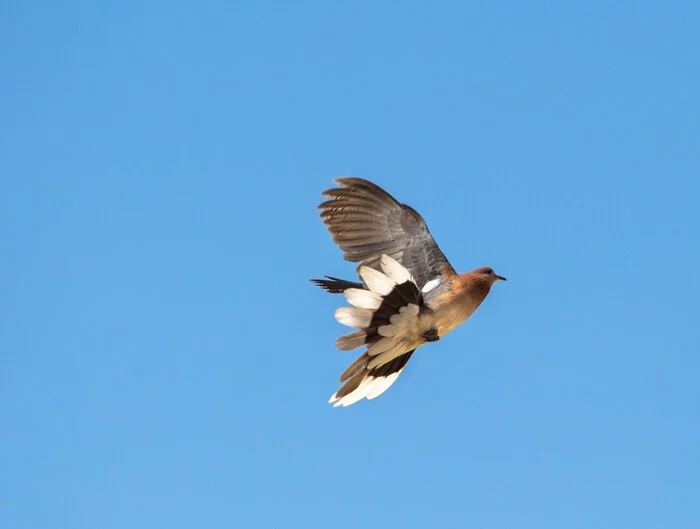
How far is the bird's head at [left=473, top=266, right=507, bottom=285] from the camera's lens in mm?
10664

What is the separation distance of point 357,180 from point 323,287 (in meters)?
1.23

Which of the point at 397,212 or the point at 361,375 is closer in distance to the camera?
the point at 361,375

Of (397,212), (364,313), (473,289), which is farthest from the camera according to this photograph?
(397,212)

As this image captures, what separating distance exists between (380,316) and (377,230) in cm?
169

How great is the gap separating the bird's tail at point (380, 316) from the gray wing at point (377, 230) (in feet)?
3.31

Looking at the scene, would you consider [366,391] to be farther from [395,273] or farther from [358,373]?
[395,273]

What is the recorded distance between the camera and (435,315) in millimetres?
10062

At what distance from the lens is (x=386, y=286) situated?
9586 millimetres

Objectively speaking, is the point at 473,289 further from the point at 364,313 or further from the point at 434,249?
the point at 364,313

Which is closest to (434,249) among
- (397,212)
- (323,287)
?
(397,212)

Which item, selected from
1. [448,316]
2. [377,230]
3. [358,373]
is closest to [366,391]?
[358,373]

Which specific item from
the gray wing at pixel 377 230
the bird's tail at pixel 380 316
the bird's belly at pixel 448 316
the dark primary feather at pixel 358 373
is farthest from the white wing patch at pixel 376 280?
the gray wing at pixel 377 230

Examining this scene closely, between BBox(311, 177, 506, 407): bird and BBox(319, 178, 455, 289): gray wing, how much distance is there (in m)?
0.01

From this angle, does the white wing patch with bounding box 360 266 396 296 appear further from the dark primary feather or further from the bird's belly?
the dark primary feather
